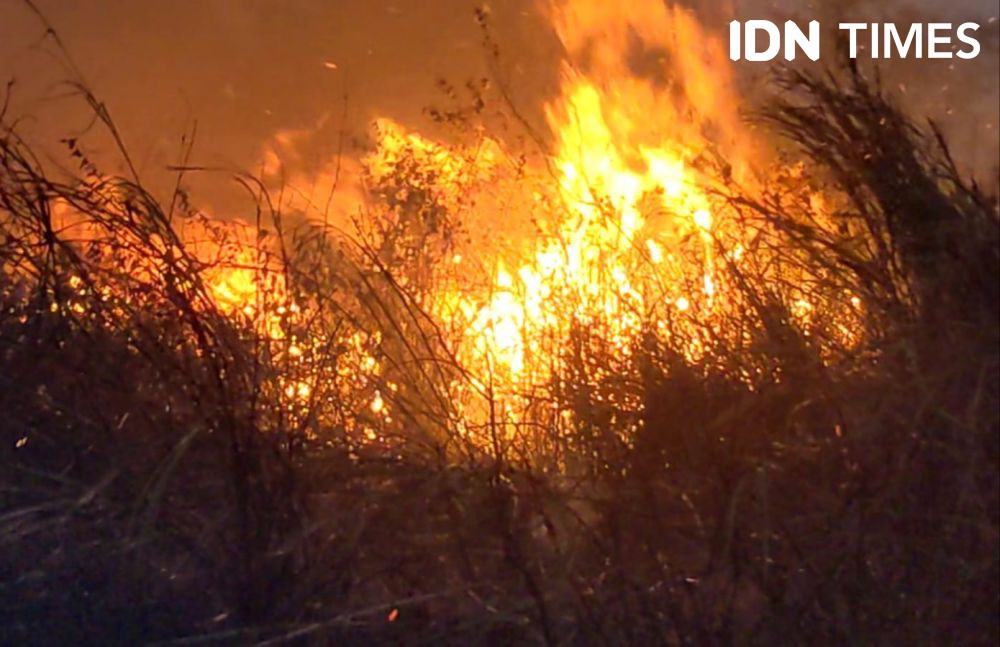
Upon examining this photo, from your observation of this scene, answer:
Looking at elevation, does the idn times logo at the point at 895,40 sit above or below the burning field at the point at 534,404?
above

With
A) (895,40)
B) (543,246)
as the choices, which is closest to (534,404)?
(543,246)

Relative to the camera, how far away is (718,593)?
12.5 ft

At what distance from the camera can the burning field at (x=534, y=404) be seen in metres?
3.77

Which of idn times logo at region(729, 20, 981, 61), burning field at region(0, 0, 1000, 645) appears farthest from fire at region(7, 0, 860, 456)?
idn times logo at region(729, 20, 981, 61)

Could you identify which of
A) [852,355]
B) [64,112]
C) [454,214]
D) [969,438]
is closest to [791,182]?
[852,355]

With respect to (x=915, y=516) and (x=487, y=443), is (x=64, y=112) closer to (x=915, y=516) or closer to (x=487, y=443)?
(x=487, y=443)

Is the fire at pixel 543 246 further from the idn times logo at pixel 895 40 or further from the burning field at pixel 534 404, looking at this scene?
the idn times logo at pixel 895 40

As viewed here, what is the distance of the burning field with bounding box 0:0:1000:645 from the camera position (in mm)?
3770

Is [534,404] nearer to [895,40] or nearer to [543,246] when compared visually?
[543,246]

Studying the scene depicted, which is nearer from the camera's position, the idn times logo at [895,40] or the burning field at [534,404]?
the burning field at [534,404]

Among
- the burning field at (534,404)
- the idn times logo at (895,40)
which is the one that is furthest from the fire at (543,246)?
the idn times logo at (895,40)

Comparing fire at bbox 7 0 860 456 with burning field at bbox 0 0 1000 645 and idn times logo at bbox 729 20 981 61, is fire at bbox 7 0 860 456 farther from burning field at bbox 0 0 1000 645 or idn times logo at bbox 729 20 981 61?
idn times logo at bbox 729 20 981 61

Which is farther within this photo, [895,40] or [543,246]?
[543,246]

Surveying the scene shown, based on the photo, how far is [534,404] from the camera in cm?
451
